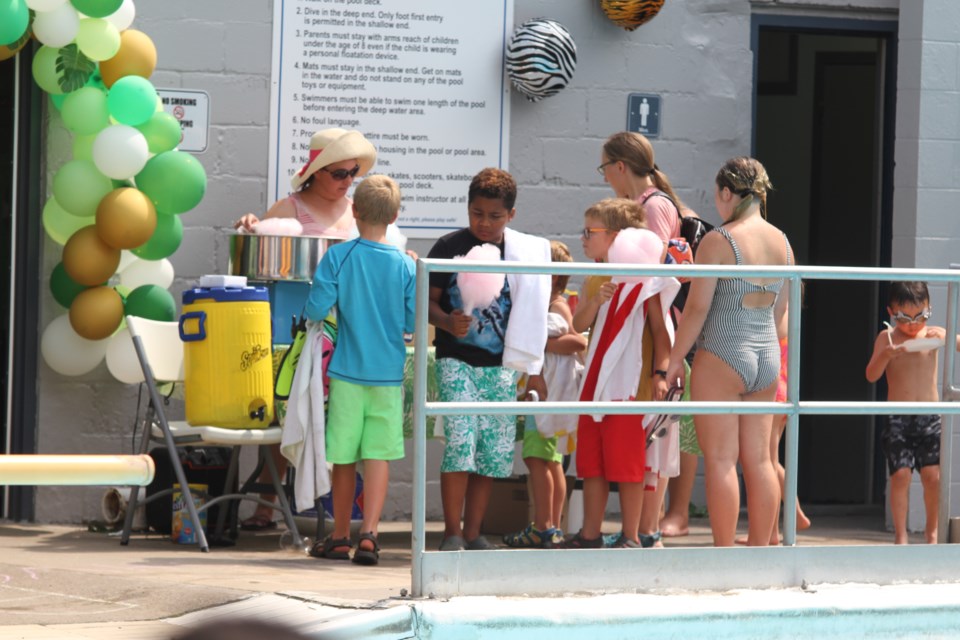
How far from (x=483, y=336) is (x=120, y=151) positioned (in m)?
1.66

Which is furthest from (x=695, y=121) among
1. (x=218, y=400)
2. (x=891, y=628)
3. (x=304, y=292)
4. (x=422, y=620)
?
(x=422, y=620)

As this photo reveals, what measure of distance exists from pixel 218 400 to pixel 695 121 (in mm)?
3166

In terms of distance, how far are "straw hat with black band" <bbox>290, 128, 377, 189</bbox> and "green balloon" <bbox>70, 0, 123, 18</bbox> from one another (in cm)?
99

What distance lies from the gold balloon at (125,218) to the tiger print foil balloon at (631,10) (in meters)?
2.70

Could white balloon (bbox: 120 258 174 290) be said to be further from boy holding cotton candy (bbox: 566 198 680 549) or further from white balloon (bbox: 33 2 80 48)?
boy holding cotton candy (bbox: 566 198 680 549)

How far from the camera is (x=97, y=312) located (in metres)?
6.69

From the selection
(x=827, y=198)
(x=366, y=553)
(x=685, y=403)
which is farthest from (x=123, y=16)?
(x=827, y=198)

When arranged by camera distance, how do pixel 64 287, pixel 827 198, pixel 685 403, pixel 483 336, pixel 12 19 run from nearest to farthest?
pixel 685 403
pixel 483 336
pixel 12 19
pixel 64 287
pixel 827 198

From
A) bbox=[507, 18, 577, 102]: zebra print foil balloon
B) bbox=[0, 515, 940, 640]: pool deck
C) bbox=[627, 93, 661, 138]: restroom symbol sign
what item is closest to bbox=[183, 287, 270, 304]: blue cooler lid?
bbox=[0, 515, 940, 640]: pool deck

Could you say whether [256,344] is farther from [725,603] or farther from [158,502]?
[725,603]

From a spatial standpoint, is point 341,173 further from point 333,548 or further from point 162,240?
point 333,548

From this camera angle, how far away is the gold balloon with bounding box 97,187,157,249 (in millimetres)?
6375

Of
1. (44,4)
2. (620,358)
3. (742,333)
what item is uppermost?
(44,4)

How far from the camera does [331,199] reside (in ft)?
22.2
